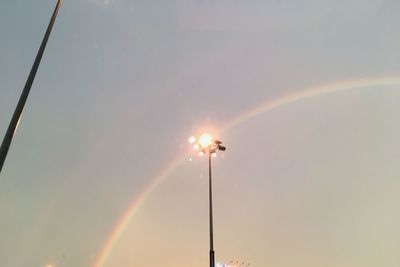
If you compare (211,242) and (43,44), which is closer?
(43,44)

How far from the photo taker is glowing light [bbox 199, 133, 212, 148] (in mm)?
16391

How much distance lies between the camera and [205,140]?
16.4 metres

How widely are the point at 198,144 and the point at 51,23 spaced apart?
973cm

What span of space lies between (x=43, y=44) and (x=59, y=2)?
5.74 ft

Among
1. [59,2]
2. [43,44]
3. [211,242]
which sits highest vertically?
[59,2]

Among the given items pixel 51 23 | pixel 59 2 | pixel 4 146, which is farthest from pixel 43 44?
pixel 4 146

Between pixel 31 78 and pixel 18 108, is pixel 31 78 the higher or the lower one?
the higher one

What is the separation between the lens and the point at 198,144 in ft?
56.1

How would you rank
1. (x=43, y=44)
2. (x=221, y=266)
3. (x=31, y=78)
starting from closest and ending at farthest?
(x=31, y=78) < (x=43, y=44) < (x=221, y=266)

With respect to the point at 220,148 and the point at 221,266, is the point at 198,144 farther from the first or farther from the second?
the point at 221,266

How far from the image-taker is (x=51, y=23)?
8758 millimetres

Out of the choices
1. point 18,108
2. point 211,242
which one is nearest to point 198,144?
point 211,242

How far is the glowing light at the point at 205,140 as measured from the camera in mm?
16391

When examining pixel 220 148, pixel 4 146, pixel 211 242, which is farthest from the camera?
pixel 220 148
